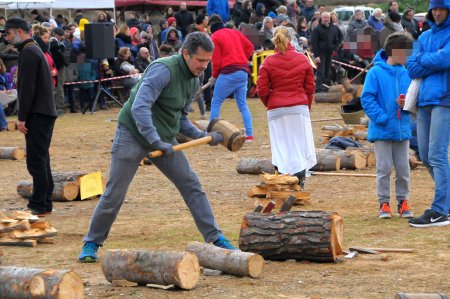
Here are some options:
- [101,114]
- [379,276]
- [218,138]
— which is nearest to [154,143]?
[218,138]

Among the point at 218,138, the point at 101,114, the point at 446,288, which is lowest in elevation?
the point at 101,114

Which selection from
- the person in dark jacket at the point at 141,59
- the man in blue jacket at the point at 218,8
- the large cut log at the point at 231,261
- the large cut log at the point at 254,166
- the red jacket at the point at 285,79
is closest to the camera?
the large cut log at the point at 231,261

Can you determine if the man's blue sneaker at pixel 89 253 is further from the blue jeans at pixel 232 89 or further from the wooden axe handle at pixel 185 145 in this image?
the blue jeans at pixel 232 89

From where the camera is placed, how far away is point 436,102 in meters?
9.77

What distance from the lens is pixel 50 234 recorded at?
9961 millimetres

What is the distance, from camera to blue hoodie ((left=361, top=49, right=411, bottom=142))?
1044cm

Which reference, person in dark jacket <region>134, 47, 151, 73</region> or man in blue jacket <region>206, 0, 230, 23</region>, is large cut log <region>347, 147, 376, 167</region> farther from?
man in blue jacket <region>206, 0, 230, 23</region>

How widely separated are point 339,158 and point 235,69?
10.9ft

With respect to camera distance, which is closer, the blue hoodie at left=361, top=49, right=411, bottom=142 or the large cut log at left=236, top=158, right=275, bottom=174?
the blue hoodie at left=361, top=49, right=411, bottom=142

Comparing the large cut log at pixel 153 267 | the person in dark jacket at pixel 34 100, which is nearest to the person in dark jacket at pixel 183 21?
the person in dark jacket at pixel 34 100

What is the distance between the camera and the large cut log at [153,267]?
24.1 feet

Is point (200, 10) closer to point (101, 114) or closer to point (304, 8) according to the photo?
point (304, 8)

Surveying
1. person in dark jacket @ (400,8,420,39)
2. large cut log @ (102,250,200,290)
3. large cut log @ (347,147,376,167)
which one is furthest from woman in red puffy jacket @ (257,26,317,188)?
person in dark jacket @ (400,8,420,39)

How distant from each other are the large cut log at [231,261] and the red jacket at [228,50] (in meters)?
9.45
